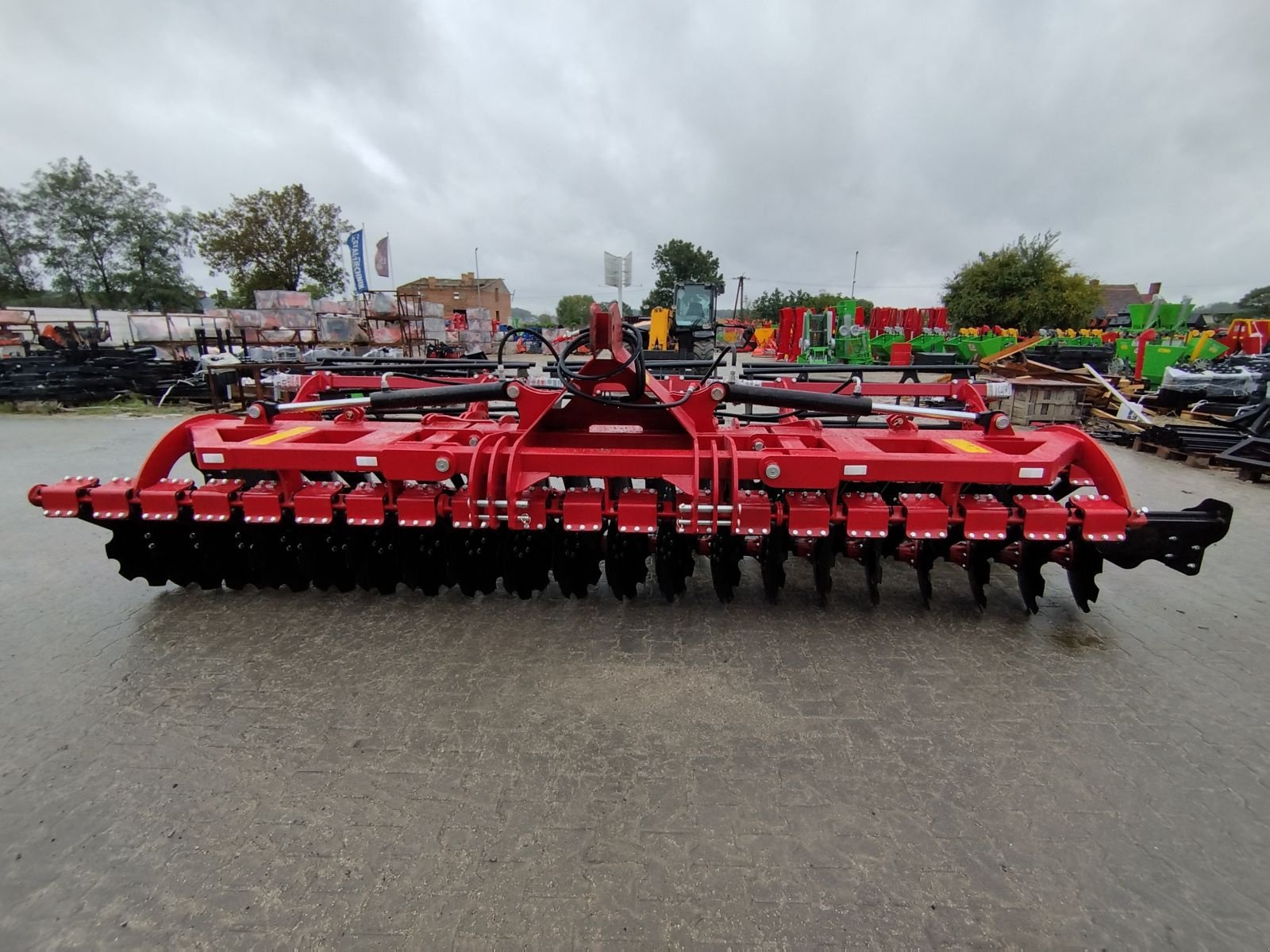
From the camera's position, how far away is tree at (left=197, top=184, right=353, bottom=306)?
120 ft

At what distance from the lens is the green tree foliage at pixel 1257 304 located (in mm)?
48450

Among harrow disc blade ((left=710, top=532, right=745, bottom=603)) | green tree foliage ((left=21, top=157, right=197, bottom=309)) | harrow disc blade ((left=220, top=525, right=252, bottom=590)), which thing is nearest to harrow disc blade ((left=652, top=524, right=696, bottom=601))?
harrow disc blade ((left=710, top=532, right=745, bottom=603))

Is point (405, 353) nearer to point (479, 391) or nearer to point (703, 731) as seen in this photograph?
point (479, 391)

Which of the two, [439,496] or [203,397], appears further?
[203,397]

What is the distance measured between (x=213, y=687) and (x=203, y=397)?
43.7 ft

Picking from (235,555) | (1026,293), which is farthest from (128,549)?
(1026,293)

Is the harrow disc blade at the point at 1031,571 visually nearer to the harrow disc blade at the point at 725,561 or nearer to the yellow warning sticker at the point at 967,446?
the yellow warning sticker at the point at 967,446

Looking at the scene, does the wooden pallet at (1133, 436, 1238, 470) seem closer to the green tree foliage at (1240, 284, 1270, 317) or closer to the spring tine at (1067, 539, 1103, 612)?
the spring tine at (1067, 539, 1103, 612)

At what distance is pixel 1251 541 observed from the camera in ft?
15.9

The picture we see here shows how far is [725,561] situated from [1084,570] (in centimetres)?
213

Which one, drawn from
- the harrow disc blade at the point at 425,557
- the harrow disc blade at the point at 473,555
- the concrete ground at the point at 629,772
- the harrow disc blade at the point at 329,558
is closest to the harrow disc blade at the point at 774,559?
the concrete ground at the point at 629,772

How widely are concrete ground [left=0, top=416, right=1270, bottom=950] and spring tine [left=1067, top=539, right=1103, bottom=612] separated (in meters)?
0.16

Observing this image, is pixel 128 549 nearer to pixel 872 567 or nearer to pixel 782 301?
pixel 872 567

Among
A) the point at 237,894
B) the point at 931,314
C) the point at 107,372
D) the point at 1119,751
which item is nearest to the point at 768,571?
the point at 1119,751
